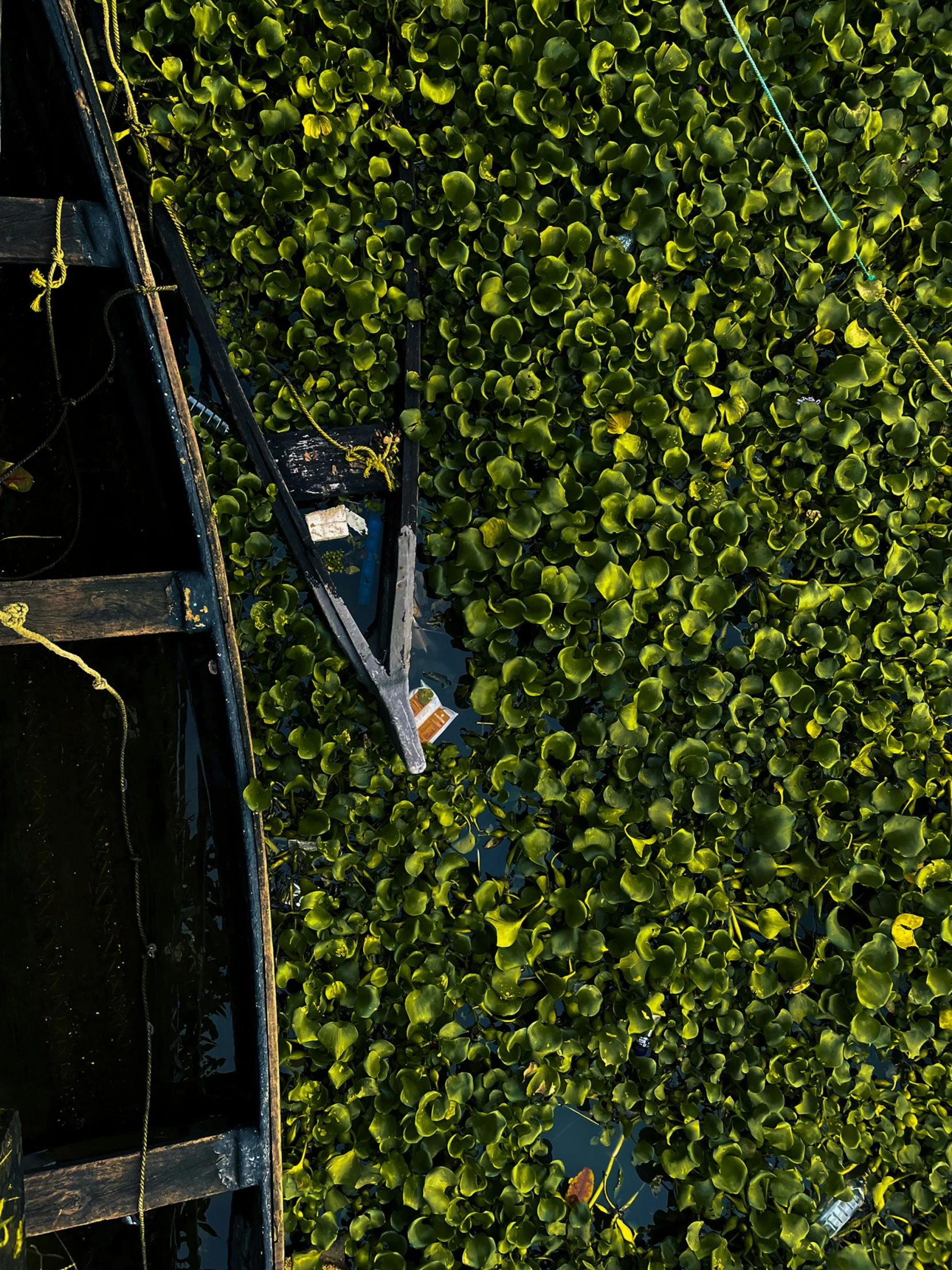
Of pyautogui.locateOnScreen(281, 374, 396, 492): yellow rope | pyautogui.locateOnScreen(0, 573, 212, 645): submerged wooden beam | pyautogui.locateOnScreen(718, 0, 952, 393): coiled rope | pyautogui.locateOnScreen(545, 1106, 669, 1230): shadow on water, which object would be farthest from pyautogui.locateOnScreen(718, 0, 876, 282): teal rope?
pyautogui.locateOnScreen(545, 1106, 669, 1230): shadow on water

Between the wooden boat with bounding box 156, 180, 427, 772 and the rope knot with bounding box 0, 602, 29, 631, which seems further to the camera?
the wooden boat with bounding box 156, 180, 427, 772

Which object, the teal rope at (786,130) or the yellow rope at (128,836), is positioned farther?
the teal rope at (786,130)

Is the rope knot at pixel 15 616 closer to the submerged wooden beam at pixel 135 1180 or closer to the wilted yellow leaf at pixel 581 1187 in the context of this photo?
the submerged wooden beam at pixel 135 1180

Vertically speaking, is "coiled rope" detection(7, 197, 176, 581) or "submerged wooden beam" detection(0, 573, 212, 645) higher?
"coiled rope" detection(7, 197, 176, 581)

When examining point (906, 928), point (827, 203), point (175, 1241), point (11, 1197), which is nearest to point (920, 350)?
point (827, 203)

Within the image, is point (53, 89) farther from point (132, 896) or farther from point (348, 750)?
point (132, 896)

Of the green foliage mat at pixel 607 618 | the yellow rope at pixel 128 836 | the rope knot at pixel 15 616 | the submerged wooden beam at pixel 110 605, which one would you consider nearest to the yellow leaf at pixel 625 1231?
the green foliage mat at pixel 607 618

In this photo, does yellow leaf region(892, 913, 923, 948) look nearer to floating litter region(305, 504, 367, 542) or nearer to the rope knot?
floating litter region(305, 504, 367, 542)

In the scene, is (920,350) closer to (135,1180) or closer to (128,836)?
(128,836)
